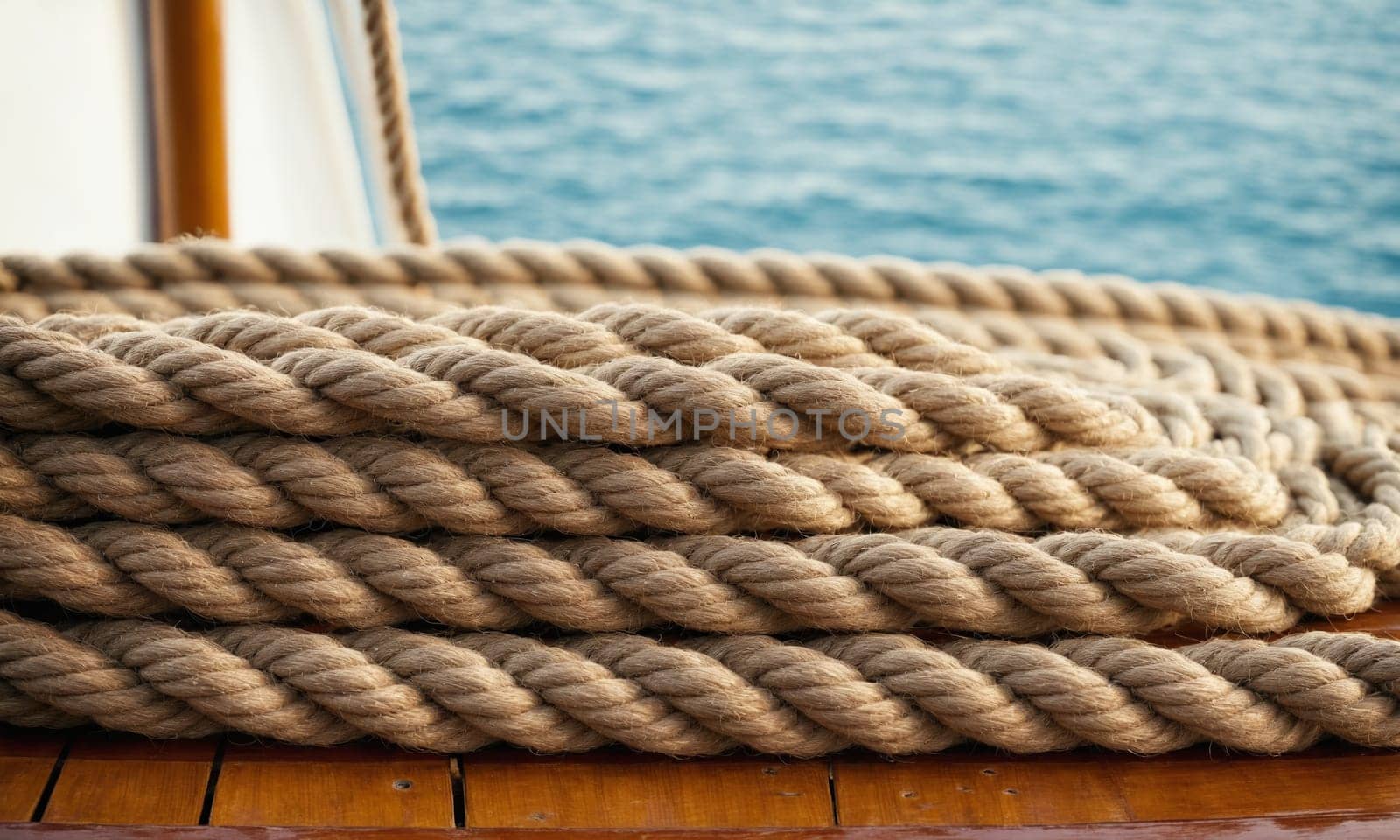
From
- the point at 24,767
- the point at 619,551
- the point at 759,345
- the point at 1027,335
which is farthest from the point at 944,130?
the point at 24,767

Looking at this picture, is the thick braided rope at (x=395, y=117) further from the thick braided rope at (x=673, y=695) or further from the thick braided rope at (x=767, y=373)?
the thick braided rope at (x=673, y=695)

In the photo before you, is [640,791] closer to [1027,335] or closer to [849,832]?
[849,832]

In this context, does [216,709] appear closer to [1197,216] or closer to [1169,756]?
[1169,756]

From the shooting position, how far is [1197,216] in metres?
8.57

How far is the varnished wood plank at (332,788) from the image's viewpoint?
0.91m

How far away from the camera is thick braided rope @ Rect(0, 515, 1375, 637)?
1.01 meters

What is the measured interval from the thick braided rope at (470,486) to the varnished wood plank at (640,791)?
0.64 feet

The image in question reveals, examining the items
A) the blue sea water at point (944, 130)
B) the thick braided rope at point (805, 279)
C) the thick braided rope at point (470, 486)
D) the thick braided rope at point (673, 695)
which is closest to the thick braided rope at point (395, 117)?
the thick braided rope at point (805, 279)

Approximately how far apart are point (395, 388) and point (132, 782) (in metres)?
0.36

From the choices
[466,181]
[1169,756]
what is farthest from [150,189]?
[466,181]

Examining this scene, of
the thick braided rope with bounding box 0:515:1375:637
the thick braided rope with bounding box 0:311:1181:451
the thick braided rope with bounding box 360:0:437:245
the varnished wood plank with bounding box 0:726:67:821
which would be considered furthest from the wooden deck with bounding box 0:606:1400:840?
the thick braided rope with bounding box 360:0:437:245

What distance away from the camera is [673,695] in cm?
98

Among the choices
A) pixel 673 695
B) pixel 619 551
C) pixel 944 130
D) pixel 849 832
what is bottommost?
pixel 849 832

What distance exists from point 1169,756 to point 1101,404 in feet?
1.15
